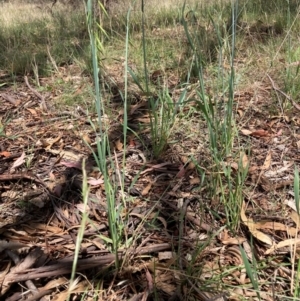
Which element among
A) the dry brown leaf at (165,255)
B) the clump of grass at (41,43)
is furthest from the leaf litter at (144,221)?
the clump of grass at (41,43)

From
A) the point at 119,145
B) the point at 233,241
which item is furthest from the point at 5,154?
the point at 233,241

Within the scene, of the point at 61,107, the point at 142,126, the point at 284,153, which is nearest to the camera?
the point at 284,153

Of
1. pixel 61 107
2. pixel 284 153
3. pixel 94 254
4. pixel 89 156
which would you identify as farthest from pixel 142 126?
pixel 94 254

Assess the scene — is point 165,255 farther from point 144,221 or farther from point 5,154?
point 5,154

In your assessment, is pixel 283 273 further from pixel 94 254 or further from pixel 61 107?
pixel 61 107

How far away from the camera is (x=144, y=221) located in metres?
1.16

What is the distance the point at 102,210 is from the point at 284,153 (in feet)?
2.69

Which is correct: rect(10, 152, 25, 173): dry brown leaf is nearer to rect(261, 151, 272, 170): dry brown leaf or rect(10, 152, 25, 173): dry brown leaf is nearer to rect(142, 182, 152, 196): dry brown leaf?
rect(142, 182, 152, 196): dry brown leaf

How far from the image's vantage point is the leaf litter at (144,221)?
983 millimetres

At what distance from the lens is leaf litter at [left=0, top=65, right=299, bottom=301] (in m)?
0.98

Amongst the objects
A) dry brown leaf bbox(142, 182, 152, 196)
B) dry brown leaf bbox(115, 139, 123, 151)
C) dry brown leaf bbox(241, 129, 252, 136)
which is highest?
dry brown leaf bbox(241, 129, 252, 136)

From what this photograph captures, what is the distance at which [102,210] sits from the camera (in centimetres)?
127

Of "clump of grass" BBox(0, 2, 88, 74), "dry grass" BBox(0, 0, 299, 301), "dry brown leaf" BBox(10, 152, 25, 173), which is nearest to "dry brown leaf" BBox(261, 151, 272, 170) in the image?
"dry grass" BBox(0, 0, 299, 301)

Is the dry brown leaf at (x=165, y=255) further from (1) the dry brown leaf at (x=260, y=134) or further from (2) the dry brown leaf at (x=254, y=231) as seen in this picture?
(1) the dry brown leaf at (x=260, y=134)
